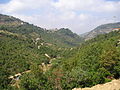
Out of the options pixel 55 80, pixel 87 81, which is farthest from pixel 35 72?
pixel 87 81

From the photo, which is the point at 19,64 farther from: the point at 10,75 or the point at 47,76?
the point at 47,76

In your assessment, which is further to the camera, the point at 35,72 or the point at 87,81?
the point at 35,72

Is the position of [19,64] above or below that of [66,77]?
below

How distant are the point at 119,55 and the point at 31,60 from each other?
296 feet

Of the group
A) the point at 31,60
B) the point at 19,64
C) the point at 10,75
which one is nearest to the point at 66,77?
the point at 10,75

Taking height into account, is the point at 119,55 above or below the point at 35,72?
above

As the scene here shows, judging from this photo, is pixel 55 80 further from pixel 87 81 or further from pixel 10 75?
pixel 10 75

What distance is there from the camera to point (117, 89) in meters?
38.4

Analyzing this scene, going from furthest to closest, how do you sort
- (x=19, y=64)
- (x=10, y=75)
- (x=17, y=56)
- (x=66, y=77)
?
(x=17, y=56), (x=19, y=64), (x=10, y=75), (x=66, y=77)

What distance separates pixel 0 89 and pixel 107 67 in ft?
179

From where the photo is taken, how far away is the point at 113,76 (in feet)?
185

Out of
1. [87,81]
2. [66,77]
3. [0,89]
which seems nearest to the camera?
[87,81]

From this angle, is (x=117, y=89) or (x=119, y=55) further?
(x=119, y=55)

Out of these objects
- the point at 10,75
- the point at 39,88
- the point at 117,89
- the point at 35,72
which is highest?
the point at 117,89
